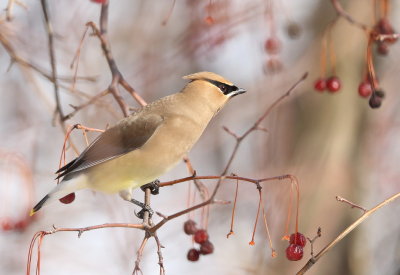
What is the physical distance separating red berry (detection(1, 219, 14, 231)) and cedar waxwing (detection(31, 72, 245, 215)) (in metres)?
0.88

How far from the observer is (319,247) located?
674 centimetres

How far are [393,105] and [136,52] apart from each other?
2.91m

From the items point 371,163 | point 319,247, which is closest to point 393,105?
point 371,163

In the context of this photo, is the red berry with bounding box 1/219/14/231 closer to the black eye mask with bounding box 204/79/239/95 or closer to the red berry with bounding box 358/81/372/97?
the black eye mask with bounding box 204/79/239/95

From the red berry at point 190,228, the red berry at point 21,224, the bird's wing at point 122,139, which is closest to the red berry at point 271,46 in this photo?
the bird's wing at point 122,139

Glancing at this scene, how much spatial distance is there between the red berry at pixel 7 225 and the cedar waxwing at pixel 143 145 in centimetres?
88

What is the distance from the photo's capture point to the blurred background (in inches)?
258

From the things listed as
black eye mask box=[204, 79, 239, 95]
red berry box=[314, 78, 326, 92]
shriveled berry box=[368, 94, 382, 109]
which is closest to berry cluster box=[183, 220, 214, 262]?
black eye mask box=[204, 79, 239, 95]

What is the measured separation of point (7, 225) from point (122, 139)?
1119mm

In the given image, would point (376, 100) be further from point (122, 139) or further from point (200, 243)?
point (122, 139)

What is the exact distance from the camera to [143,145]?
3.75 m

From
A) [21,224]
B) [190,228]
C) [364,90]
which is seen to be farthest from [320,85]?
[21,224]

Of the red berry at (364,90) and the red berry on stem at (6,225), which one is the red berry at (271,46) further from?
the red berry on stem at (6,225)

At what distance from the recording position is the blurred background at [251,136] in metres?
6.55
